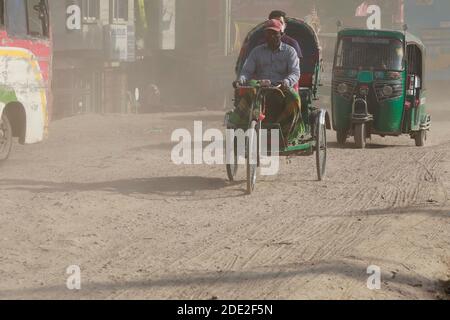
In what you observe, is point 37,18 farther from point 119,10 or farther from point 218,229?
point 119,10

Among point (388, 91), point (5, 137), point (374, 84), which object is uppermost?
point (374, 84)

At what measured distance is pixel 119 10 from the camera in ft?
102

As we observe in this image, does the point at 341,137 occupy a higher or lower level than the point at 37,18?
lower

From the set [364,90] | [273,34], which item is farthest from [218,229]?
Result: [364,90]

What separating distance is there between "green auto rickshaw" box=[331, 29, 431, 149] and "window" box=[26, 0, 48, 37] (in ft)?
18.9

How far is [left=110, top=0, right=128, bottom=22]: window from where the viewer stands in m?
30.3

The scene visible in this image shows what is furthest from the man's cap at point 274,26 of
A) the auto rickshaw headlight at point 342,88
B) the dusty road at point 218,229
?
the auto rickshaw headlight at point 342,88

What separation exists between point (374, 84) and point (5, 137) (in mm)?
7084

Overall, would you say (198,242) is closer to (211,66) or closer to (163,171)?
(163,171)

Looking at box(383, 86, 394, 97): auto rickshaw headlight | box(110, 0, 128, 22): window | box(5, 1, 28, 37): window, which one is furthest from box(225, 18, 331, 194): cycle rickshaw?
box(110, 0, 128, 22): window

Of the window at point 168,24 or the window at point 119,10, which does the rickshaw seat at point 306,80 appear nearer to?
the window at point 119,10

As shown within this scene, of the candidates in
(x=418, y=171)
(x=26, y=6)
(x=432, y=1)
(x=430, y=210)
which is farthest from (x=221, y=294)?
(x=432, y=1)

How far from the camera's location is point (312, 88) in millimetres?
13102
